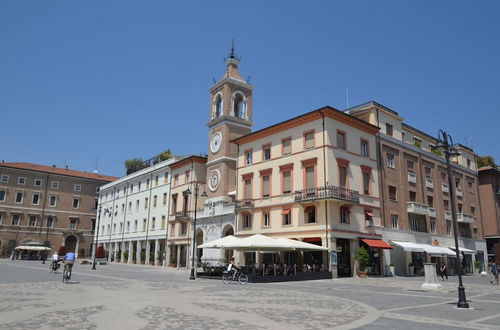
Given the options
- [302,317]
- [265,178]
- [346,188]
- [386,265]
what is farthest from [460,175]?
[302,317]

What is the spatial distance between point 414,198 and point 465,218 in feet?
36.4

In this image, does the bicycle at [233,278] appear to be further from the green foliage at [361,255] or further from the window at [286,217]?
the green foliage at [361,255]

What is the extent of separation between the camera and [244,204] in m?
36.6

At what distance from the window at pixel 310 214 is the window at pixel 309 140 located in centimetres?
519

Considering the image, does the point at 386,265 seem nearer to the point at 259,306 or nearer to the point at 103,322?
the point at 259,306

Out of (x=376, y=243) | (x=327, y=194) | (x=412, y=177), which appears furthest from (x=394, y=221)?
(x=327, y=194)

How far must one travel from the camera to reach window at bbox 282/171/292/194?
33.4 m

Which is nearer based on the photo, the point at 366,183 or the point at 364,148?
the point at 366,183

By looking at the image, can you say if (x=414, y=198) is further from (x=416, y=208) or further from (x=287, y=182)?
(x=287, y=182)

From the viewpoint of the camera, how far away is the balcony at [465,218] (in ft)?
149

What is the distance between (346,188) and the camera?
31.6 m

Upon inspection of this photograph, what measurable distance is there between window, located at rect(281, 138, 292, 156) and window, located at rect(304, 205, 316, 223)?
5.53 metres

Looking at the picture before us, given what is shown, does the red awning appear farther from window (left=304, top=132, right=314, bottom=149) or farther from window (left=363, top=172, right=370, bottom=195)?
window (left=304, top=132, right=314, bottom=149)

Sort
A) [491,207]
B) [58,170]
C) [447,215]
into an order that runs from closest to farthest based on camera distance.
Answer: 1. [447,215]
2. [491,207]
3. [58,170]
